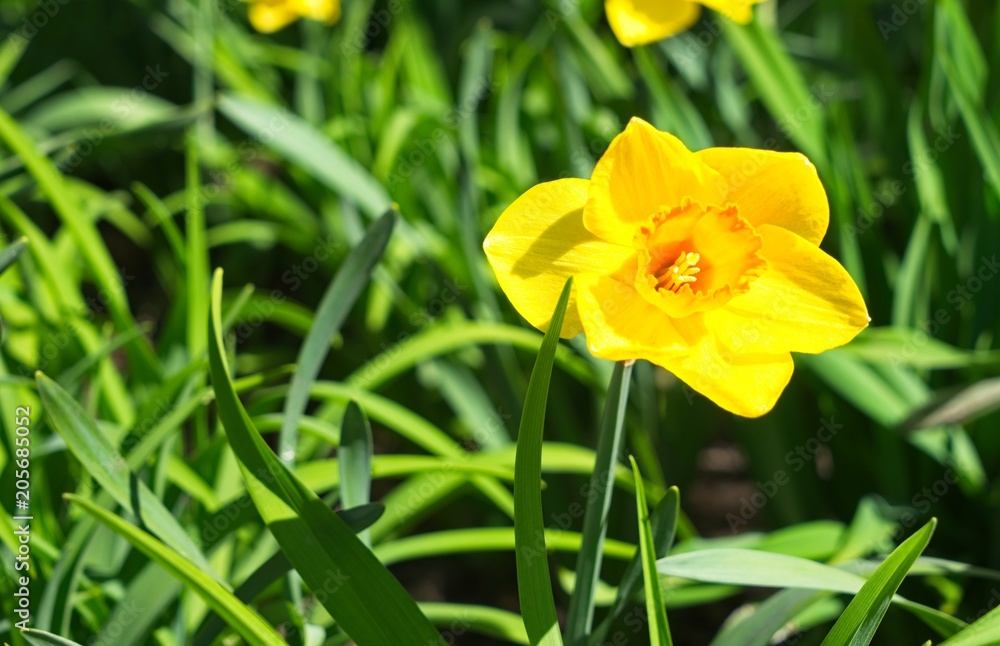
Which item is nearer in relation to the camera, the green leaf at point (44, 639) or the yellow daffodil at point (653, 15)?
the green leaf at point (44, 639)

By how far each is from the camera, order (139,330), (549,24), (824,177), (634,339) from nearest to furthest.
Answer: (634,339) → (139,330) → (824,177) → (549,24)

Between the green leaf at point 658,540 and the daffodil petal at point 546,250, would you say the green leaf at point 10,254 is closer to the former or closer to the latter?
the daffodil petal at point 546,250

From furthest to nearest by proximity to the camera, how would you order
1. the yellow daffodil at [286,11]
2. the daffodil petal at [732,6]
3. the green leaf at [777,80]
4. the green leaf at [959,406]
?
the yellow daffodil at [286,11] < the green leaf at [777,80] < the green leaf at [959,406] < the daffodil petal at [732,6]

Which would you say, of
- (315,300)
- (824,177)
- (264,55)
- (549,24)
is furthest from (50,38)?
(824,177)

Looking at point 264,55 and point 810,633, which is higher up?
point 264,55

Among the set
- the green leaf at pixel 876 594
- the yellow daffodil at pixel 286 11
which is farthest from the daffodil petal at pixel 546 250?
the yellow daffodil at pixel 286 11

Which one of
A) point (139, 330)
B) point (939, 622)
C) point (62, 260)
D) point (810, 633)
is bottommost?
point (810, 633)

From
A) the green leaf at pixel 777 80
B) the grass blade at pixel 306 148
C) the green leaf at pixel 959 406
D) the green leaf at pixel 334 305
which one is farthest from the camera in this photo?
the green leaf at pixel 777 80

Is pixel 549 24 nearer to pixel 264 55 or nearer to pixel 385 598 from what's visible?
pixel 264 55
